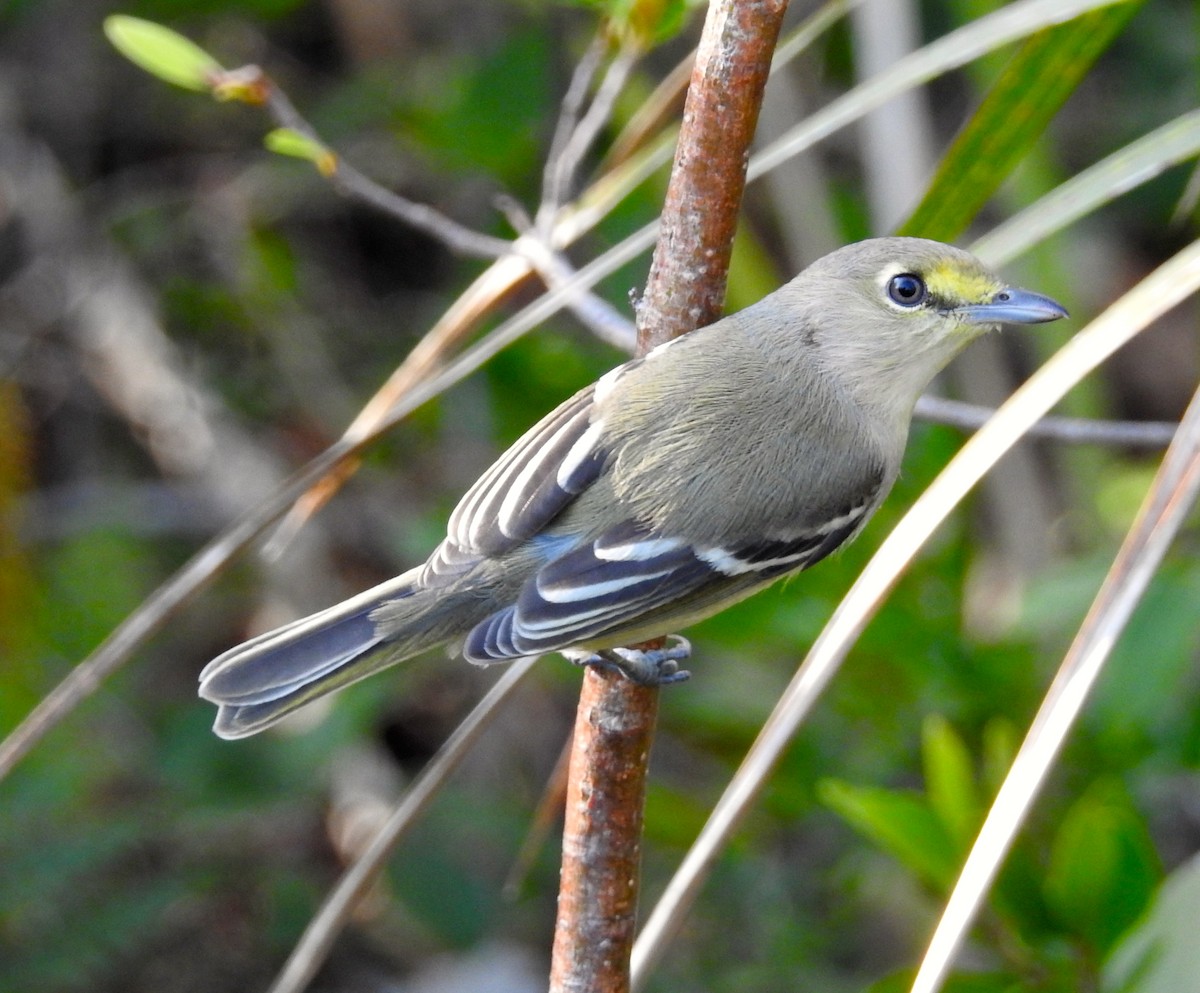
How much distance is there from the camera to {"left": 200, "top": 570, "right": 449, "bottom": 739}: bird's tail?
6.63ft

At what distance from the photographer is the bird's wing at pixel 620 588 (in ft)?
6.28

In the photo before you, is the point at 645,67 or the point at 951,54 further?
the point at 645,67

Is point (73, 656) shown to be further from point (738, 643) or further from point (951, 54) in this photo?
point (951, 54)

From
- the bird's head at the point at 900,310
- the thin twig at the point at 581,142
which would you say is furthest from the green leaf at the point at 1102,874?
the thin twig at the point at 581,142

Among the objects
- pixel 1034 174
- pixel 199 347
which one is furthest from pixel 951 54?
pixel 199 347

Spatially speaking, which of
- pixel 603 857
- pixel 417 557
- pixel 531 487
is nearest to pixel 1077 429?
pixel 531 487

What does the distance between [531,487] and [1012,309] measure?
0.75 m

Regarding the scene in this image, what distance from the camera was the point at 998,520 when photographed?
12.3 ft

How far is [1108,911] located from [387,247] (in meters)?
3.33

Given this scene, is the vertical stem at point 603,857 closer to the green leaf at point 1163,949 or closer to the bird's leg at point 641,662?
the bird's leg at point 641,662

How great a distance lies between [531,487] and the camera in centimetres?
206

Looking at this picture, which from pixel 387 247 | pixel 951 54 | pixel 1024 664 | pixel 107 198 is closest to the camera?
pixel 951 54

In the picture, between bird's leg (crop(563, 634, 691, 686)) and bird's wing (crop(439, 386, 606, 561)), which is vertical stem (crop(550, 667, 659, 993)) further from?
bird's wing (crop(439, 386, 606, 561))

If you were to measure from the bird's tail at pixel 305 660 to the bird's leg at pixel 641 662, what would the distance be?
9.3 inches
